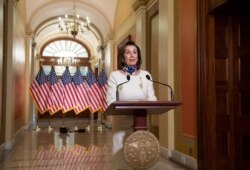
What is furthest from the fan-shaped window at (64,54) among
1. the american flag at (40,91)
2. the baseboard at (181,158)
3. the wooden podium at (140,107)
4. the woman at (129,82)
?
the wooden podium at (140,107)

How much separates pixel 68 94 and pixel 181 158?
22.8 feet

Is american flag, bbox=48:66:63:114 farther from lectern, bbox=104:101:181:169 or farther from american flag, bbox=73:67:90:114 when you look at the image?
lectern, bbox=104:101:181:169

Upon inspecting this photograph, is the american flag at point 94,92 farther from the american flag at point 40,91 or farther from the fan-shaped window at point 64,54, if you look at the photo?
the fan-shaped window at point 64,54

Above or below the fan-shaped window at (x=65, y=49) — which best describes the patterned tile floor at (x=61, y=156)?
below

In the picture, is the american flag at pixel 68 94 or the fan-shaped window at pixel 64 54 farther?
the fan-shaped window at pixel 64 54

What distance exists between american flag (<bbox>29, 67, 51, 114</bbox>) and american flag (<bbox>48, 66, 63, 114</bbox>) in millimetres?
176

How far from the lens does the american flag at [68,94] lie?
460 inches

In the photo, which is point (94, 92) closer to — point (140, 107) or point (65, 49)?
point (140, 107)

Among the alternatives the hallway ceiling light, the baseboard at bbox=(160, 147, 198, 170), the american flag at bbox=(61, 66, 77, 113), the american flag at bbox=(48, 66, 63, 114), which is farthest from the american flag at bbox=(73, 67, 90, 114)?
the baseboard at bbox=(160, 147, 198, 170)

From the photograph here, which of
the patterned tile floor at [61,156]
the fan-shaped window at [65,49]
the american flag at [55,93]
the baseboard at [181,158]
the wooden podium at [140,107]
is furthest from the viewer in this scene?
the fan-shaped window at [65,49]

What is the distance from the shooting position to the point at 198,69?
194 inches

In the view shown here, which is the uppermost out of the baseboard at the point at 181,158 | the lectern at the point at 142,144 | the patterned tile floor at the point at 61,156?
the lectern at the point at 142,144

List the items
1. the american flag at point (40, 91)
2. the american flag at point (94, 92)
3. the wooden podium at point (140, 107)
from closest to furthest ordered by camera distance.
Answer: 1. the wooden podium at point (140, 107)
2. the american flag at point (40, 91)
3. the american flag at point (94, 92)

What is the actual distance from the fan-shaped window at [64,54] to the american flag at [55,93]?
796 cm
